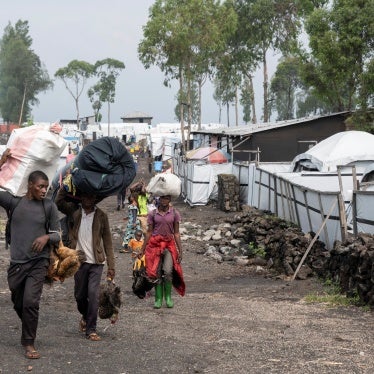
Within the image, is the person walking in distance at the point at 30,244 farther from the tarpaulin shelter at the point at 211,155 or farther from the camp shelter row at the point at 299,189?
the tarpaulin shelter at the point at 211,155

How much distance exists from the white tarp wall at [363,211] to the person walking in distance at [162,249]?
319 cm

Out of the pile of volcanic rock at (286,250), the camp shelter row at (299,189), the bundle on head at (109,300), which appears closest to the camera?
the bundle on head at (109,300)

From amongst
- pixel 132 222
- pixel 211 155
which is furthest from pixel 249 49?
pixel 132 222

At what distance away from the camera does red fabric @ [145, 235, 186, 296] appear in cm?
888

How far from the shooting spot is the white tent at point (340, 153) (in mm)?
22578

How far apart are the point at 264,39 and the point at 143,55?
27.3ft

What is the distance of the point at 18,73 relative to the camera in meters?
90.9

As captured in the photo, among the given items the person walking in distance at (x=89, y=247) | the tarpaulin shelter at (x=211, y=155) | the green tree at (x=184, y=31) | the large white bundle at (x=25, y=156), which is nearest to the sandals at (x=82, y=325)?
the person walking in distance at (x=89, y=247)

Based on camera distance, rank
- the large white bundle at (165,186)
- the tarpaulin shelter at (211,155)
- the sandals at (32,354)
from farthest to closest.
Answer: the tarpaulin shelter at (211,155)
the large white bundle at (165,186)
the sandals at (32,354)

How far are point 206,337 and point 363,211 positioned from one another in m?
4.71

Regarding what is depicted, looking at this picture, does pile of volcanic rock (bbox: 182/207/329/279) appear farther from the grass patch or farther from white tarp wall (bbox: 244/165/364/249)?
the grass patch

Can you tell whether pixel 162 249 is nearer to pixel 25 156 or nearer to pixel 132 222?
pixel 25 156

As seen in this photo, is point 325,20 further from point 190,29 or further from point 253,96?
point 253,96

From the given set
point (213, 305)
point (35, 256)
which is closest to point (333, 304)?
point (213, 305)
